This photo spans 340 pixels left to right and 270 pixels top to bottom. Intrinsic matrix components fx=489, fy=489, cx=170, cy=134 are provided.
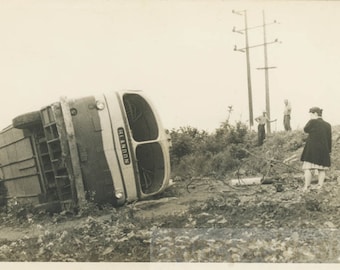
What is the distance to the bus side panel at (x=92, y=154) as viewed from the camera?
12.8 feet

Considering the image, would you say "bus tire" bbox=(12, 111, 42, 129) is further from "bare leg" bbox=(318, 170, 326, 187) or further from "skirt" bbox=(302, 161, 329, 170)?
"bare leg" bbox=(318, 170, 326, 187)

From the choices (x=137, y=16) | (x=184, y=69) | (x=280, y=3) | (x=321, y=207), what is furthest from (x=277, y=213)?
(x=137, y=16)

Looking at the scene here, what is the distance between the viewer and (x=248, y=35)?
152 inches

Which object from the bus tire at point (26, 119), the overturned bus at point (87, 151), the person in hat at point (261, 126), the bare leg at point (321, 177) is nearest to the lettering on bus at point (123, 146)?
the overturned bus at point (87, 151)

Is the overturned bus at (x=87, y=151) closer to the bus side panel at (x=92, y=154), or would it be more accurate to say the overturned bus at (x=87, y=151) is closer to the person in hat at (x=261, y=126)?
the bus side panel at (x=92, y=154)

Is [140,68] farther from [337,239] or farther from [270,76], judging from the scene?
[337,239]

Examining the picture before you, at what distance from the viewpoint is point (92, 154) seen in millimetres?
3904

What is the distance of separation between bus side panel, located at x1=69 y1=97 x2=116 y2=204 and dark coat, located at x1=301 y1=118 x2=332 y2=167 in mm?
1598

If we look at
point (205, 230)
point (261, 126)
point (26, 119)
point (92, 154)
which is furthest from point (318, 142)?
point (26, 119)

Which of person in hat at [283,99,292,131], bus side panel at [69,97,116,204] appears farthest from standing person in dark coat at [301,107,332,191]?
bus side panel at [69,97,116,204]

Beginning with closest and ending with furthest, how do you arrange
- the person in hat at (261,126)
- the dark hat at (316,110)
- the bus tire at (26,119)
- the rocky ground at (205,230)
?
the rocky ground at (205,230), the dark hat at (316,110), the person in hat at (261,126), the bus tire at (26,119)

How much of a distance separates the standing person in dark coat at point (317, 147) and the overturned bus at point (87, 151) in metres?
1.13

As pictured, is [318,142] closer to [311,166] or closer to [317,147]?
[317,147]

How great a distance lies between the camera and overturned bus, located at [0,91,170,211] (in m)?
3.91
